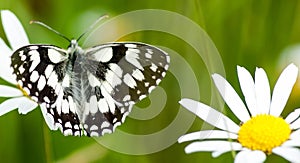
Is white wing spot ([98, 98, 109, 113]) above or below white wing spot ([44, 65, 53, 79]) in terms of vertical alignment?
below

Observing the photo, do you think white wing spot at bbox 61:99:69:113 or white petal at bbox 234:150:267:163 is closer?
white petal at bbox 234:150:267:163

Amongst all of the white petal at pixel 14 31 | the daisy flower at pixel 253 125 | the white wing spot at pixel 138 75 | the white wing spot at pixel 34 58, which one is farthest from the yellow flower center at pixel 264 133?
the white petal at pixel 14 31

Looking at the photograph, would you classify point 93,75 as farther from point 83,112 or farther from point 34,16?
point 34,16

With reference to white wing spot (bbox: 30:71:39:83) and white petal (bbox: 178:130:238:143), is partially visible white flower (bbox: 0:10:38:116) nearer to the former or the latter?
white wing spot (bbox: 30:71:39:83)

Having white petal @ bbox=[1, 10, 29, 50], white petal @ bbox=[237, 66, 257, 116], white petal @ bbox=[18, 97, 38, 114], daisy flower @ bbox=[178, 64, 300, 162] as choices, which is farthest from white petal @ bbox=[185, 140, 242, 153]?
white petal @ bbox=[1, 10, 29, 50]

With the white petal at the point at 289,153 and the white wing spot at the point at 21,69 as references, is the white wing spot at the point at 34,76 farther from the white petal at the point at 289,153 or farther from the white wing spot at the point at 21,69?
the white petal at the point at 289,153

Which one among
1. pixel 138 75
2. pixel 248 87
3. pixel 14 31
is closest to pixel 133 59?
pixel 138 75

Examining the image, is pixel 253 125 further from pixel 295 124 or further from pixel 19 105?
pixel 19 105
